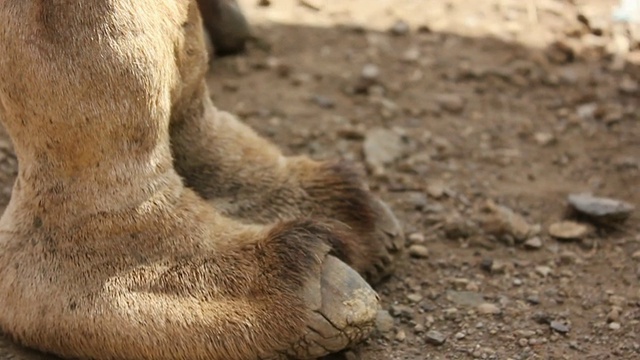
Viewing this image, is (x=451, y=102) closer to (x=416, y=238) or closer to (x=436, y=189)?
(x=436, y=189)

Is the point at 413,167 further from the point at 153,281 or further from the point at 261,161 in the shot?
the point at 153,281

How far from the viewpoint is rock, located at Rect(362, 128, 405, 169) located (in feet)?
13.1

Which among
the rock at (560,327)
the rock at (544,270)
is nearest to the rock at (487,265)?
the rock at (544,270)

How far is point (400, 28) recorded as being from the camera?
5.09m

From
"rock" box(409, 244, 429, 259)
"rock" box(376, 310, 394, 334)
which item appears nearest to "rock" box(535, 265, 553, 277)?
"rock" box(409, 244, 429, 259)

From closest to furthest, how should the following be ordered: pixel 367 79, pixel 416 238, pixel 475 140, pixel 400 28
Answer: pixel 416 238 < pixel 475 140 < pixel 367 79 < pixel 400 28

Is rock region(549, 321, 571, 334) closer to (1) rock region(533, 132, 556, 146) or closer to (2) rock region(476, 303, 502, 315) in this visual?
(2) rock region(476, 303, 502, 315)

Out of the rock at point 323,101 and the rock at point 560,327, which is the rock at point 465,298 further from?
the rock at point 323,101

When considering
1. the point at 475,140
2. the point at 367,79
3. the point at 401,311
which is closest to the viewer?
the point at 401,311

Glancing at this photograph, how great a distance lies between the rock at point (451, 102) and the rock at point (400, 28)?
628mm

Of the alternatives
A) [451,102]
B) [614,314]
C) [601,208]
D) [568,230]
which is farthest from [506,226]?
[451,102]

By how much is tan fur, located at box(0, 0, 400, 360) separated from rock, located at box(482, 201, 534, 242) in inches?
37.8

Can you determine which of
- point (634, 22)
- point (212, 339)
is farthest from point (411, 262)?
point (634, 22)

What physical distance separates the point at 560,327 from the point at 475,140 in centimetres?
140
